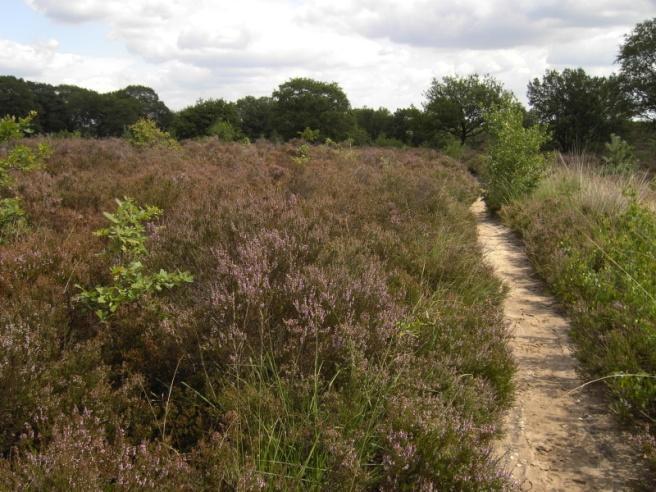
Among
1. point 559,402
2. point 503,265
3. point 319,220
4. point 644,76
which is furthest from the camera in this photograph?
point 644,76

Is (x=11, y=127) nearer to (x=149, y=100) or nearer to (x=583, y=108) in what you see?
(x=583, y=108)

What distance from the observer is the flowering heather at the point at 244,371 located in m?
2.38

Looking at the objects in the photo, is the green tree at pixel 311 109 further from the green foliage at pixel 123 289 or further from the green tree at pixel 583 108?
the green foliage at pixel 123 289

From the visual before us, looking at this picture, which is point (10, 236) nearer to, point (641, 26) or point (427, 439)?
point (427, 439)

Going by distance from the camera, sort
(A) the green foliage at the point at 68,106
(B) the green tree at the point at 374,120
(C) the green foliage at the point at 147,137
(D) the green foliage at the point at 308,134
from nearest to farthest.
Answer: (C) the green foliage at the point at 147,137, (D) the green foliage at the point at 308,134, (B) the green tree at the point at 374,120, (A) the green foliage at the point at 68,106

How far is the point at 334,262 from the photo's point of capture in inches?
163

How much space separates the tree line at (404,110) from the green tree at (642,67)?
62 millimetres

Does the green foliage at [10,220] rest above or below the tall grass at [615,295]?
above

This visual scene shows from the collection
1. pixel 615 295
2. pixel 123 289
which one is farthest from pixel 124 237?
pixel 615 295

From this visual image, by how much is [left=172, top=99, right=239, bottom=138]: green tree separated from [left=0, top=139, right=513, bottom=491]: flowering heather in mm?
36555

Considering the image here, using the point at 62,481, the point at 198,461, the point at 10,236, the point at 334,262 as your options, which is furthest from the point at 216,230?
the point at 62,481

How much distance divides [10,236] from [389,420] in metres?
3.81

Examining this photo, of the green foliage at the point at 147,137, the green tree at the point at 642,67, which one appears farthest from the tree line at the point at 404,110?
the green foliage at the point at 147,137

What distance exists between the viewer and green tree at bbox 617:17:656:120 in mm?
36719
